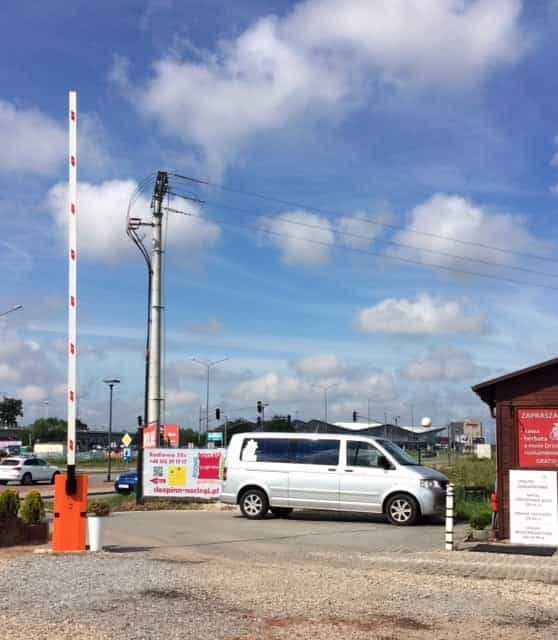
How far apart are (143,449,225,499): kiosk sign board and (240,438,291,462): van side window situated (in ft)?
13.3

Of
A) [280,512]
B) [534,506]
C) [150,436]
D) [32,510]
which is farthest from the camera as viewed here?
[150,436]

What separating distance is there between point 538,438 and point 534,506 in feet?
3.69

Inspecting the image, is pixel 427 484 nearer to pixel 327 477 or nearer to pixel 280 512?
pixel 327 477

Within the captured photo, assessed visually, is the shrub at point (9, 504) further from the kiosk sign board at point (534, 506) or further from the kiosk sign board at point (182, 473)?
the kiosk sign board at point (182, 473)

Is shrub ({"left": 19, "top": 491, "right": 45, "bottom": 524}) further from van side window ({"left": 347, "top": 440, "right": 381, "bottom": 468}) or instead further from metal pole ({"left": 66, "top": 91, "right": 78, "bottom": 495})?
van side window ({"left": 347, "top": 440, "right": 381, "bottom": 468})

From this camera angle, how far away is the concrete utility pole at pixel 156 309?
1203 inches

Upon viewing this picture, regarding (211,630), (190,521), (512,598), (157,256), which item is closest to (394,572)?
(512,598)

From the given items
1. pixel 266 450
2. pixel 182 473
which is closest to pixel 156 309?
pixel 182 473

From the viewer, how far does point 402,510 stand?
18734 mm

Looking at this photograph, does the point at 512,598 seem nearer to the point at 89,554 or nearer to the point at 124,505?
the point at 89,554

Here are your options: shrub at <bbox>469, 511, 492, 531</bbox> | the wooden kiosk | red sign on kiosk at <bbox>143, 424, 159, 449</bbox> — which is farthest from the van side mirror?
red sign on kiosk at <bbox>143, 424, 159, 449</bbox>

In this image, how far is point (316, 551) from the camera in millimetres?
13953

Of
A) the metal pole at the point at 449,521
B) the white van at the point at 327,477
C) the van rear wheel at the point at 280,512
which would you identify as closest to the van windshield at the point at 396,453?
the white van at the point at 327,477

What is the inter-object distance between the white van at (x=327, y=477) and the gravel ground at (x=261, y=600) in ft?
19.9
